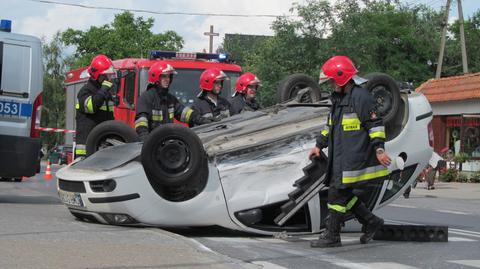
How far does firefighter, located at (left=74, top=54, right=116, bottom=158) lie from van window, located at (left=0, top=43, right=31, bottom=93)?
1.24m

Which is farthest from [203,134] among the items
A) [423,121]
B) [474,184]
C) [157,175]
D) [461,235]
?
[474,184]

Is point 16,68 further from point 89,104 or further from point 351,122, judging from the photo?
point 351,122

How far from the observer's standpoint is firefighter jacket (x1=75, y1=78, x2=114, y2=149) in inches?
371

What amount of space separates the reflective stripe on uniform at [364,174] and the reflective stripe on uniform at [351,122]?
387 millimetres

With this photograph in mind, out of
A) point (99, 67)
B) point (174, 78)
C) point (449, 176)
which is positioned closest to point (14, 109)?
point (99, 67)

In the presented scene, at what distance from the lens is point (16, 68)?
1040 cm

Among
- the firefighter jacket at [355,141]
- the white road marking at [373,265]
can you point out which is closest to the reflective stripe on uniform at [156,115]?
the firefighter jacket at [355,141]

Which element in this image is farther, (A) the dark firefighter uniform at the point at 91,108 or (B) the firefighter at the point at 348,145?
(A) the dark firefighter uniform at the point at 91,108

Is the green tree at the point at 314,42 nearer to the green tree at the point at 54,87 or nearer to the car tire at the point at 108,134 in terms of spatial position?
the car tire at the point at 108,134

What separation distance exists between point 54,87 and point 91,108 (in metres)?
59.8

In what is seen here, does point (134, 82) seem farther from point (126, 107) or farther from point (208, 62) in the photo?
point (208, 62)

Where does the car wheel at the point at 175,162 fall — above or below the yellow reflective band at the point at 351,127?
below

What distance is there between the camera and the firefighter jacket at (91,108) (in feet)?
30.9

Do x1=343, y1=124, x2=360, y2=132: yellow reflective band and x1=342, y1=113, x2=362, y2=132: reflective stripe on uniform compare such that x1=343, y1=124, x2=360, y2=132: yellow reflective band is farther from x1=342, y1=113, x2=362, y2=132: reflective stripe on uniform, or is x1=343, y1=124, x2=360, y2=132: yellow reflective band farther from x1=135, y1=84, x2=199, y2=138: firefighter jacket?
x1=135, y1=84, x2=199, y2=138: firefighter jacket
